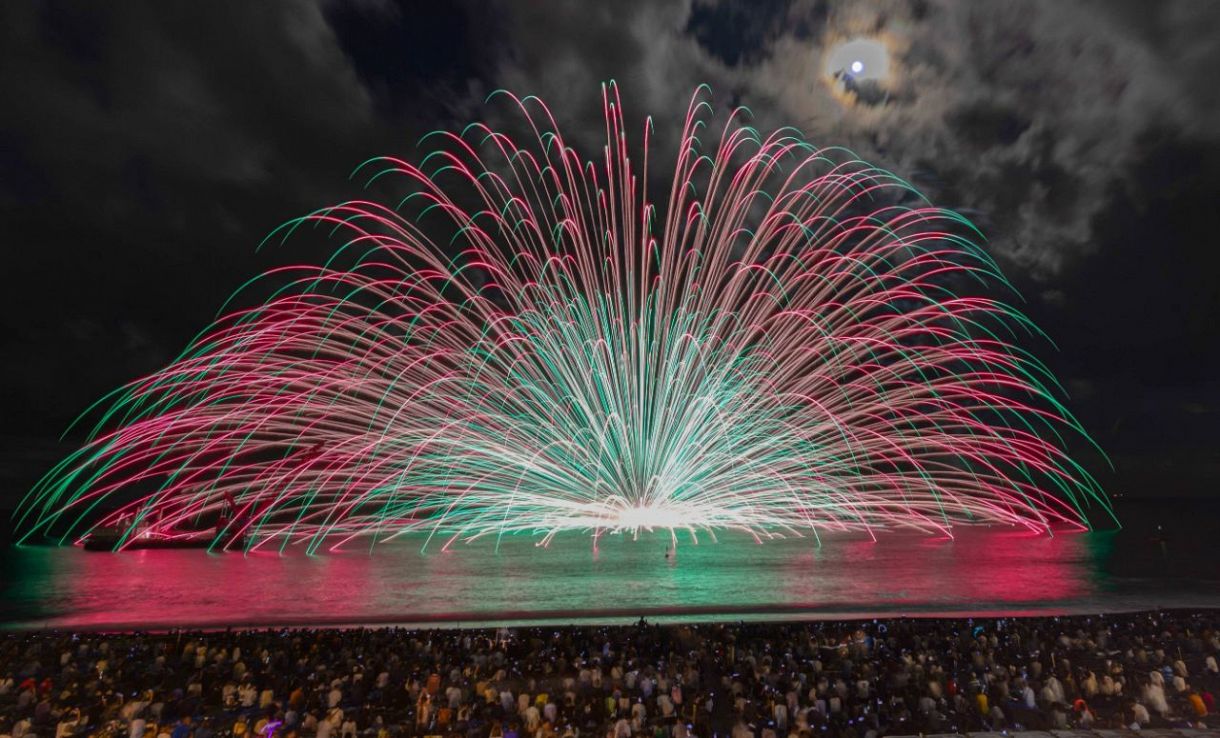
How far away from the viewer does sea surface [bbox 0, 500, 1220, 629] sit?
105 feet

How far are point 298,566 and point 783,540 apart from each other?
54.2m

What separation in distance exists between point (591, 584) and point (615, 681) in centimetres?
2740

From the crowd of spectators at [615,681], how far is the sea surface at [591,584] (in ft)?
30.1

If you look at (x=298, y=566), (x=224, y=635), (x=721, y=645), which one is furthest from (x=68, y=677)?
(x=298, y=566)

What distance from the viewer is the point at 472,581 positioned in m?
45.5

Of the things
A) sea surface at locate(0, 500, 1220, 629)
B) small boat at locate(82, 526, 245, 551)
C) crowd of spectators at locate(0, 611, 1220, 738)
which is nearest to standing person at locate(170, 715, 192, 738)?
crowd of spectators at locate(0, 611, 1220, 738)

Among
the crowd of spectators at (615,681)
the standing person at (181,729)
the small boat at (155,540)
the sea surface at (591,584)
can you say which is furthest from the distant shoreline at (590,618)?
the small boat at (155,540)

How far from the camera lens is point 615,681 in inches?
628

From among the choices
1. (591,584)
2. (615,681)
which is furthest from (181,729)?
(591,584)

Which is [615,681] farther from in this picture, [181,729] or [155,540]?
[155,540]

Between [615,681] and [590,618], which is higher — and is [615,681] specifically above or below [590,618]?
below

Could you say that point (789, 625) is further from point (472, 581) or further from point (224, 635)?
point (472, 581)

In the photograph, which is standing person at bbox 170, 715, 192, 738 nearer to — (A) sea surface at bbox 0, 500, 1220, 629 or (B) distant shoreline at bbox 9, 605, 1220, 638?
(B) distant shoreline at bbox 9, 605, 1220, 638

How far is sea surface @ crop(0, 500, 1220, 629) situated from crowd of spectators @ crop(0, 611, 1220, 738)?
30.1ft
